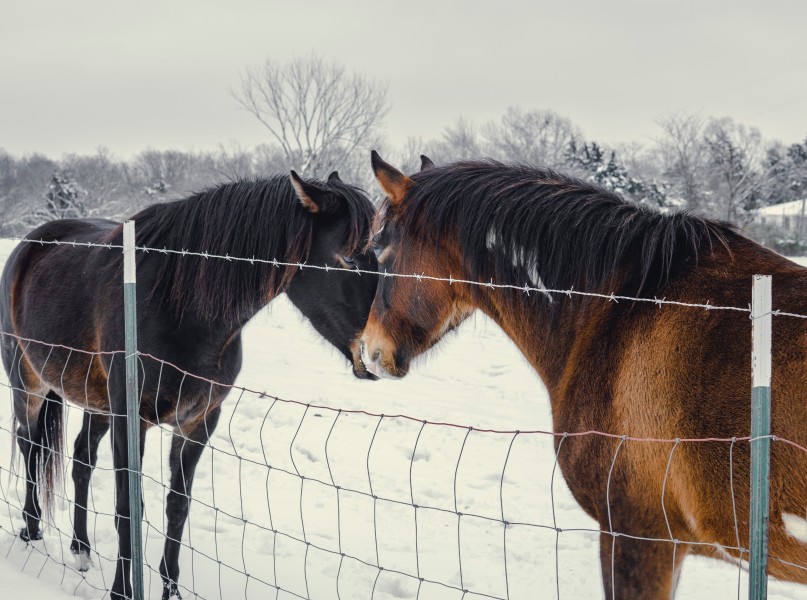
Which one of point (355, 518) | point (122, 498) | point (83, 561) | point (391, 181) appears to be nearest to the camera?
point (391, 181)

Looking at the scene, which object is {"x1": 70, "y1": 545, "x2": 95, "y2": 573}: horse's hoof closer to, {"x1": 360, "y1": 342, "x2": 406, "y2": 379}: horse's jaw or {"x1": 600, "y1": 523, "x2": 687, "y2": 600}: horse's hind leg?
{"x1": 360, "y1": 342, "x2": 406, "y2": 379}: horse's jaw

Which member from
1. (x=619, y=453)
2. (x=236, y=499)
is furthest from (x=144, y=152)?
(x=619, y=453)

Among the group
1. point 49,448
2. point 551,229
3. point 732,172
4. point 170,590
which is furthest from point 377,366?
point 732,172

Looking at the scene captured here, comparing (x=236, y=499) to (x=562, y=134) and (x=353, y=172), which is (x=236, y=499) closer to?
(x=353, y=172)

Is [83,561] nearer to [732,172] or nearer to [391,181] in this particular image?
[391,181]

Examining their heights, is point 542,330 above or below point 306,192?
below

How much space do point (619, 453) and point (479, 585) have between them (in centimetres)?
214

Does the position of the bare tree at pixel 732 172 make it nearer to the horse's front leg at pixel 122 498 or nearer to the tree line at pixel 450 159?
the tree line at pixel 450 159

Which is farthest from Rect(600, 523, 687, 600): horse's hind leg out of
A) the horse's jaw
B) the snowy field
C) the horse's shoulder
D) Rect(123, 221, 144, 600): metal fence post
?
the horse's shoulder

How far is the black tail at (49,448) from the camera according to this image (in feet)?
13.9

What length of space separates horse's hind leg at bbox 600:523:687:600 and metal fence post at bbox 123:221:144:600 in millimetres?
1963

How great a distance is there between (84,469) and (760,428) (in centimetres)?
386

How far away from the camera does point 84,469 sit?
4.10 m

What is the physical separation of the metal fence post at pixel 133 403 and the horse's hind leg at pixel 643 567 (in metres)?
1.96
